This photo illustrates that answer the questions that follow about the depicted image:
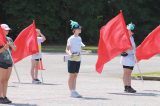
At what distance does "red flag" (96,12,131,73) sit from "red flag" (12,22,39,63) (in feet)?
9.59

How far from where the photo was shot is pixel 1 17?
53875 mm

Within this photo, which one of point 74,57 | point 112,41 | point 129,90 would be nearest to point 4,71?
point 74,57

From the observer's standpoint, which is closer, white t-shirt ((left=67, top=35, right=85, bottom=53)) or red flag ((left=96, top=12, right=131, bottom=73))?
white t-shirt ((left=67, top=35, right=85, bottom=53))

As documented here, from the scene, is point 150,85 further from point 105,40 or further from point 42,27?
point 42,27

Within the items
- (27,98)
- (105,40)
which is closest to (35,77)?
(105,40)

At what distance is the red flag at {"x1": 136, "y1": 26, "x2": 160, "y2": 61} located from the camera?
1600 cm

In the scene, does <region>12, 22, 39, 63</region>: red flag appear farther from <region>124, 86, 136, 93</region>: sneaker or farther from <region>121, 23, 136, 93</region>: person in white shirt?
<region>124, 86, 136, 93</region>: sneaker

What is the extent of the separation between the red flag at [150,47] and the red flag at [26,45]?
341 centimetres

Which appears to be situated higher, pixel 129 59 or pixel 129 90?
pixel 129 59

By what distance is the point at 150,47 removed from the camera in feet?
52.7

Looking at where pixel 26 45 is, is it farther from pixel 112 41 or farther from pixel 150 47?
pixel 150 47

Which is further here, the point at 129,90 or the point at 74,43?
the point at 129,90

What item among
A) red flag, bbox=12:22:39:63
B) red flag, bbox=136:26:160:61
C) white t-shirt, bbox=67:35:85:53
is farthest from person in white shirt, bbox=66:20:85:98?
red flag, bbox=12:22:39:63

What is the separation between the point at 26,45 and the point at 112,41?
364 centimetres
